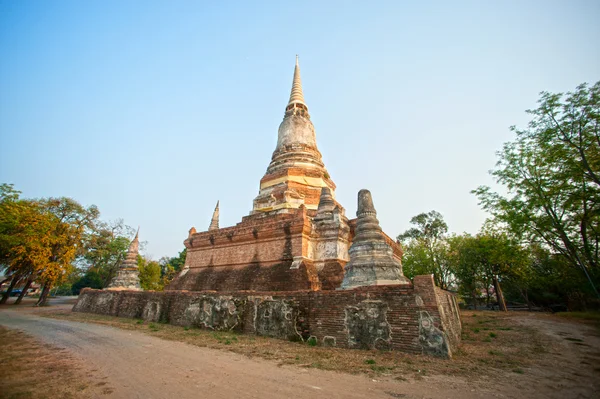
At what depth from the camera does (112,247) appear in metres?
31.1

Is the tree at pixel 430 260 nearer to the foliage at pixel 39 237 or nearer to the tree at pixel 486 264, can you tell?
the tree at pixel 486 264

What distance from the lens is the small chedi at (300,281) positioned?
649 centimetres

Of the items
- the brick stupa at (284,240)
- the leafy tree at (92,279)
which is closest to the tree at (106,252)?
the leafy tree at (92,279)

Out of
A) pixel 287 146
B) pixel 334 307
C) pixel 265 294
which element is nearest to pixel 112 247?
pixel 287 146

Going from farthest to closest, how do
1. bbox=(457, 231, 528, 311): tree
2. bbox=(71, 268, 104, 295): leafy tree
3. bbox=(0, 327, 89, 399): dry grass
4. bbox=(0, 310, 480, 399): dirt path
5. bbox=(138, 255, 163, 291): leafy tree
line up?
bbox=(71, 268, 104, 295): leafy tree < bbox=(138, 255, 163, 291): leafy tree < bbox=(457, 231, 528, 311): tree < bbox=(0, 310, 480, 399): dirt path < bbox=(0, 327, 89, 399): dry grass

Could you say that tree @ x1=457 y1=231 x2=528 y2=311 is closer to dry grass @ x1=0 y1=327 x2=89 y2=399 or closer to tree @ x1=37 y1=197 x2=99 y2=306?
dry grass @ x1=0 y1=327 x2=89 y2=399

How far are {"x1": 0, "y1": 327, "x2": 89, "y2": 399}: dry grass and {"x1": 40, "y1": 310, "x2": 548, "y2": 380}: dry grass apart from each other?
2731 millimetres

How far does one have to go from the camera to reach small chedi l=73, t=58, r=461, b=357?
6488 mm

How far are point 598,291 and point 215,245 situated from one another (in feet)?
60.9

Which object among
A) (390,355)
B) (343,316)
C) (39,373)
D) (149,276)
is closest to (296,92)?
(343,316)

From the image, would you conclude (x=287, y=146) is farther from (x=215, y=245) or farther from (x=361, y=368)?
(x=361, y=368)

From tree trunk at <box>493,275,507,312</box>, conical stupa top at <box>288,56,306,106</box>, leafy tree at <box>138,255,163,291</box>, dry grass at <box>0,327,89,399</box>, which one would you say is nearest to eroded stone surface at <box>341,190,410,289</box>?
dry grass at <box>0,327,89,399</box>

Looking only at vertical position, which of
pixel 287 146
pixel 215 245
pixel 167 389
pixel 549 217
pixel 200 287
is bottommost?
pixel 167 389

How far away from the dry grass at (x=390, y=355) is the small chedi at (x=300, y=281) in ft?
1.31
